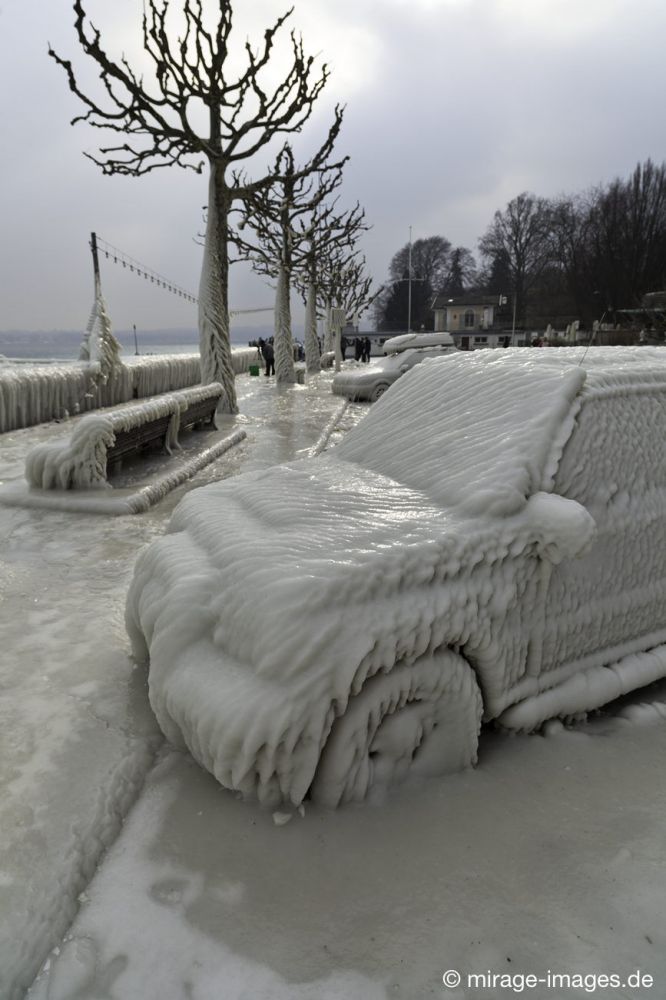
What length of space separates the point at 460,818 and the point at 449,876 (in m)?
0.19

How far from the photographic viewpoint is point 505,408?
7.64ft

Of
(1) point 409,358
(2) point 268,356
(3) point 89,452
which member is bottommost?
(3) point 89,452

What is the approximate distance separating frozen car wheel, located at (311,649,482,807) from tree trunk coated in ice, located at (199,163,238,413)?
33.2ft

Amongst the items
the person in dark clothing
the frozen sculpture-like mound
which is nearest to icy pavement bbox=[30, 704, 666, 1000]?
the frozen sculpture-like mound

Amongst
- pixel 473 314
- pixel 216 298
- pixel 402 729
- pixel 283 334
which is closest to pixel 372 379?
pixel 216 298

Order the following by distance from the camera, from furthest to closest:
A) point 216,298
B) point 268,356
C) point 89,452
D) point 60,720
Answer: point 268,356
point 216,298
point 89,452
point 60,720

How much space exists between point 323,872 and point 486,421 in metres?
1.65

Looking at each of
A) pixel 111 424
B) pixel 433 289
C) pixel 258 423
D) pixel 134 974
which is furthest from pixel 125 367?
pixel 433 289

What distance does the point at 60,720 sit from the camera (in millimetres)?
2148

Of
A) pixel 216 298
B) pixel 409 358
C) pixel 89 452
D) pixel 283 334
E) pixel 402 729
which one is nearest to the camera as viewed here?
pixel 402 729

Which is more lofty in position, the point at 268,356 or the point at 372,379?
the point at 268,356

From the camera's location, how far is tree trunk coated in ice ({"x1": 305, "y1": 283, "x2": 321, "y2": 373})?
2547 cm

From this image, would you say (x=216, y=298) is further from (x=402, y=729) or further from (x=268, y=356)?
(x=268, y=356)

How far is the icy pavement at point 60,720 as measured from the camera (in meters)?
1.44
